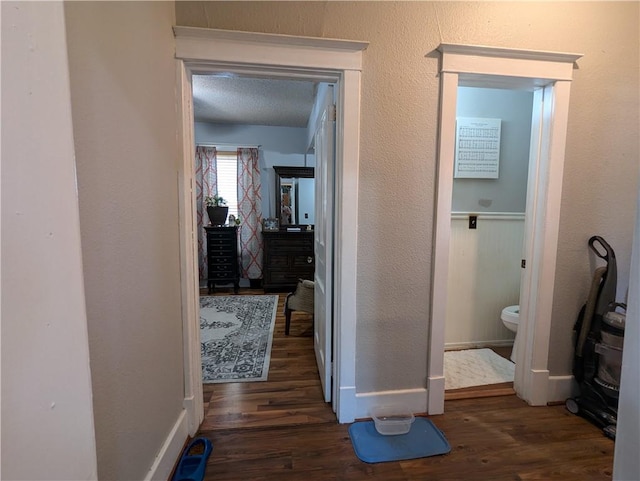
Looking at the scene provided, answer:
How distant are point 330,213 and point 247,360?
1.45 metres

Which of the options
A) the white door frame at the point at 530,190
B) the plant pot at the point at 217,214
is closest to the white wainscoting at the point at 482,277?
the white door frame at the point at 530,190

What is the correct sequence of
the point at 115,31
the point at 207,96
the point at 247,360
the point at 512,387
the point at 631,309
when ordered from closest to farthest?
the point at 631,309 < the point at 115,31 < the point at 512,387 < the point at 247,360 < the point at 207,96

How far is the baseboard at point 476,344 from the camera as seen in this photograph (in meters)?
2.53

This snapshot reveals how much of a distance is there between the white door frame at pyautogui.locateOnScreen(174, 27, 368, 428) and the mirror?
9.52 ft

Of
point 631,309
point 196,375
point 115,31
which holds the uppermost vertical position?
point 115,31

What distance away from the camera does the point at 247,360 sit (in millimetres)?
2371

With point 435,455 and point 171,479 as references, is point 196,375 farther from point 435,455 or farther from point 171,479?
point 435,455

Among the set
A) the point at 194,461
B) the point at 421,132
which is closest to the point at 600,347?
the point at 421,132

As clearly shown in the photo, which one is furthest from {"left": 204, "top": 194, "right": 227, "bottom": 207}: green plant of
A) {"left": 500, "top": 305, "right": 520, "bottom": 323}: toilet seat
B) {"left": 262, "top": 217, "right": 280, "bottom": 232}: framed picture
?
{"left": 500, "top": 305, "right": 520, "bottom": 323}: toilet seat

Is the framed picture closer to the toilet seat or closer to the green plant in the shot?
the green plant

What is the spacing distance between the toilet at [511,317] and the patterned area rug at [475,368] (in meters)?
0.28

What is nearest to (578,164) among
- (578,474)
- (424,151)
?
(424,151)

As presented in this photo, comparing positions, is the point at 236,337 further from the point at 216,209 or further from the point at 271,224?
the point at 216,209

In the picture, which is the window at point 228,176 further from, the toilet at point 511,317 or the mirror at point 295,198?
the toilet at point 511,317
